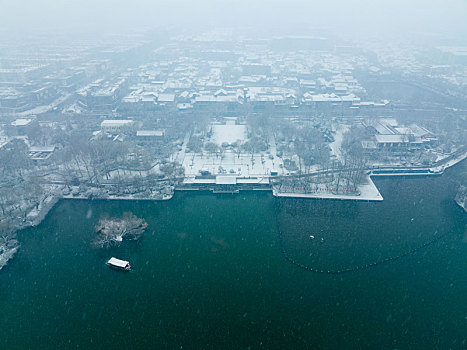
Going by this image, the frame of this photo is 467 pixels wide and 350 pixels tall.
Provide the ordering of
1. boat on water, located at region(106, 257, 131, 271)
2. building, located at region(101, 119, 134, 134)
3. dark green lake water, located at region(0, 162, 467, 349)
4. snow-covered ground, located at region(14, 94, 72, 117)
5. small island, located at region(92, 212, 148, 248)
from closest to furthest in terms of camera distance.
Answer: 1. dark green lake water, located at region(0, 162, 467, 349)
2. boat on water, located at region(106, 257, 131, 271)
3. small island, located at region(92, 212, 148, 248)
4. building, located at region(101, 119, 134, 134)
5. snow-covered ground, located at region(14, 94, 72, 117)

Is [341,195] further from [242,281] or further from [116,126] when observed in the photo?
[116,126]

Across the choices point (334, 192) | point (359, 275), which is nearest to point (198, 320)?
point (359, 275)

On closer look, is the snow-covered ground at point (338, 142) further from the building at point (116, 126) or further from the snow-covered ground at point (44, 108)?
A: the snow-covered ground at point (44, 108)

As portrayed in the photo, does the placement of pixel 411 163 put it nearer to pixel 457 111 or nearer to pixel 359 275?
pixel 359 275

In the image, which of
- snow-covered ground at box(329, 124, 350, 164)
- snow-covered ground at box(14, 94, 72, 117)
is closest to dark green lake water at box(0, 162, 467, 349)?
snow-covered ground at box(329, 124, 350, 164)

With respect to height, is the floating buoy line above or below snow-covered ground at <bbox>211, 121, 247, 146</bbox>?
below

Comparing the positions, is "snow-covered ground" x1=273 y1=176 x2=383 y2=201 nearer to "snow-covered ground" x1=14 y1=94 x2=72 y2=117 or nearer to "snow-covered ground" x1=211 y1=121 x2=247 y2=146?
"snow-covered ground" x1=211 y1=121 x2=247 y2=146

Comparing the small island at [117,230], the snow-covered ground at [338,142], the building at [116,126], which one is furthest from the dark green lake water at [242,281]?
the building at [116,126]
